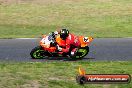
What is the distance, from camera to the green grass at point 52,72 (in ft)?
43.4

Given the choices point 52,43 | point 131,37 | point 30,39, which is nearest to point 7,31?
point 30,39

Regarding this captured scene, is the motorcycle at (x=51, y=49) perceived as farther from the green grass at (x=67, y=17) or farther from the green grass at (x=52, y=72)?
the green grass at (x=67, y=17)

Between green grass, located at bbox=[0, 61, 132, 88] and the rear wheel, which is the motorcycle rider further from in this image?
green grass, located at bbox=[0, 61, 132, 88]

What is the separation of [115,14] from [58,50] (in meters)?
17.2

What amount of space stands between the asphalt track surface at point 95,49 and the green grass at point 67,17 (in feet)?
7.80

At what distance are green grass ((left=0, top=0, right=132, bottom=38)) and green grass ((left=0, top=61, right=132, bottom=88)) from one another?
364 inches

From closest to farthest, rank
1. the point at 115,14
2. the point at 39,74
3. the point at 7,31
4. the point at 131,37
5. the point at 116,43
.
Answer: the point at 39,74
the point at 116,43
the point at 131,37
the point at 7,31
the point at 115,14

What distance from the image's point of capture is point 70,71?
1526 centimetres

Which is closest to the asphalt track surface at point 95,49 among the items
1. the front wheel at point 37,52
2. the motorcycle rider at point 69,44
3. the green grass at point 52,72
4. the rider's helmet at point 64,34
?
the front wheel at point 37,52

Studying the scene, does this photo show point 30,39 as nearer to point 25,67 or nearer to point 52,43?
point 52,43

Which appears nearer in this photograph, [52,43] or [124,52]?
[52,43]

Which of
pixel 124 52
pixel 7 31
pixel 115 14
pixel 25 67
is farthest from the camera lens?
pixel 115 14

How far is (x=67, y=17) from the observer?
34125mm

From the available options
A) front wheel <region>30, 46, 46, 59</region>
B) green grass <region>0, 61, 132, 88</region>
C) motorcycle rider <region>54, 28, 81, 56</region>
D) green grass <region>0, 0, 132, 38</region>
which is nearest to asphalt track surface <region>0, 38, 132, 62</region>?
front wheel <region>30, 46, 46, 59</region>
